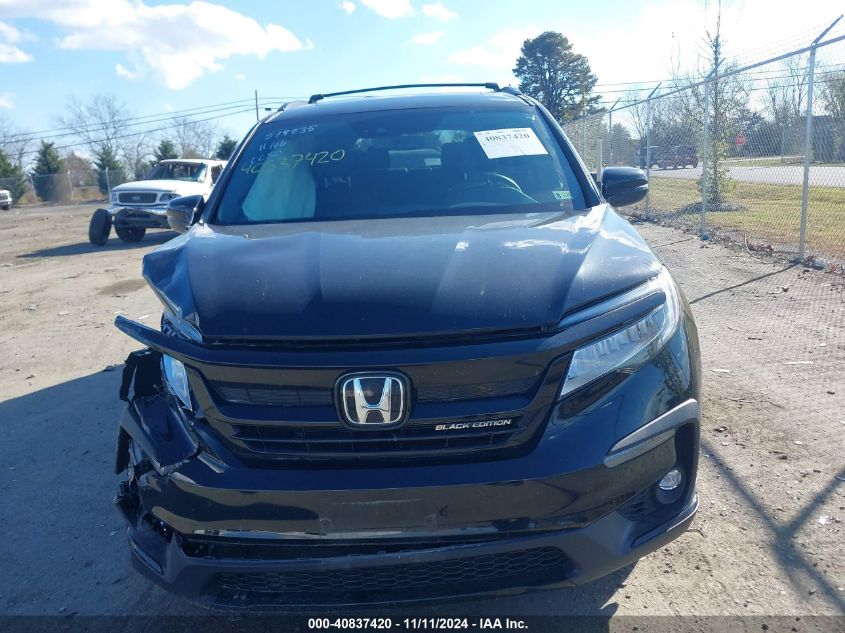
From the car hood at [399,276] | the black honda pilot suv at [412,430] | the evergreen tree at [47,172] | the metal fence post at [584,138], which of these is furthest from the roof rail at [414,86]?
the evergreen tree at [47,172]

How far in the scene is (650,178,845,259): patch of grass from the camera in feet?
29.3

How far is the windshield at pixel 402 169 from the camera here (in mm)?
3264

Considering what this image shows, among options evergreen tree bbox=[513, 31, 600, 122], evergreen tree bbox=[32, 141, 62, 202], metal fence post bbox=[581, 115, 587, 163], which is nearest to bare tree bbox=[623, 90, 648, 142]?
metal fence post bbox=[581, 115, 587, 163]

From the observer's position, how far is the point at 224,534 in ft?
6.77

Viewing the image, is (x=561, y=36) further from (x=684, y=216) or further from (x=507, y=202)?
(x=507, y=202)

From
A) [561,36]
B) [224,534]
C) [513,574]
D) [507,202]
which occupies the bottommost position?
[513,574]

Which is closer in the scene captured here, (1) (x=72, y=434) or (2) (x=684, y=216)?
(1) (x=72, y=434)

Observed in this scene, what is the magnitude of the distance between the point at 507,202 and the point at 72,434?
299cm

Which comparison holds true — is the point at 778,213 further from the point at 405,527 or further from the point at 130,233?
the point at 130,233

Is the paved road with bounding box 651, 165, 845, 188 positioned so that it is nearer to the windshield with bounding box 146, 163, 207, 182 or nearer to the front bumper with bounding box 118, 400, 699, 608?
the front bumper with bounding box 118, 400, 699, 608

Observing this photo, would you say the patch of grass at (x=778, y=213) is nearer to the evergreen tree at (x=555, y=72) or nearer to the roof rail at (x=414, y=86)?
the roof rail at (x=414, y=86)

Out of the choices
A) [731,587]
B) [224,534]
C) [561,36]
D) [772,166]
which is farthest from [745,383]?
[561,36]

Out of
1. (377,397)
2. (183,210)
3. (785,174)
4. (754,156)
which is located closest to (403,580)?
(377,397)

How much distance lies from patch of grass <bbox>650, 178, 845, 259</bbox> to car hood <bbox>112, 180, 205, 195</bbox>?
9.78 metres
